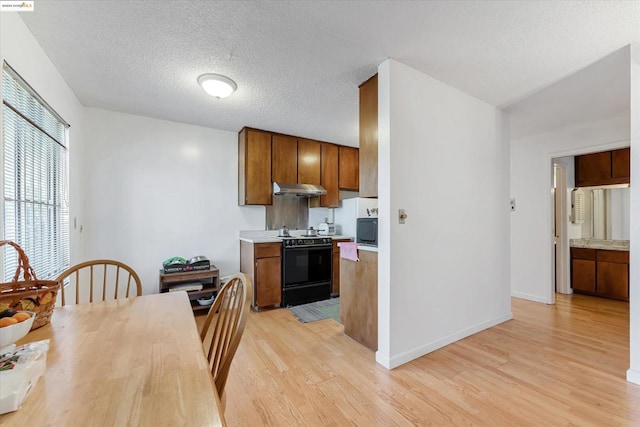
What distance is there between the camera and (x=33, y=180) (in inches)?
72.8

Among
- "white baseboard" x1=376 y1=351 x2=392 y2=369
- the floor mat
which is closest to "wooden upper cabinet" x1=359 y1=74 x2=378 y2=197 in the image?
"white baseboard" x1=376 y1=351 x2=392 y2=369

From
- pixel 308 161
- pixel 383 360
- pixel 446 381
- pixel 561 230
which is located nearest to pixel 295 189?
pixel 308 161

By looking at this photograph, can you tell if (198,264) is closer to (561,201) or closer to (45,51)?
(45,51)

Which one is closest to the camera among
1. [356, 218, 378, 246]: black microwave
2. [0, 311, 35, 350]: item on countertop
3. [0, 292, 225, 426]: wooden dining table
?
[0, 292, 225, 426]: wooden dining table

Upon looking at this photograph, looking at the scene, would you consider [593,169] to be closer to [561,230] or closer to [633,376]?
Answer: [561,230]

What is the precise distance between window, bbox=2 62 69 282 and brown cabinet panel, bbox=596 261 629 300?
600cm

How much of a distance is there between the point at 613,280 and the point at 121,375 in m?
5.32

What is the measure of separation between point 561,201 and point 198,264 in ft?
17.0

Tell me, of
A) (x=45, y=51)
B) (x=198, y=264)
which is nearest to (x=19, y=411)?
(x=45, y=51)

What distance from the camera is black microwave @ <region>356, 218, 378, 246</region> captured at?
227 centimetres

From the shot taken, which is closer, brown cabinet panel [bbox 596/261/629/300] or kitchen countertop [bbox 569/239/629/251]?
brown cabinet panel [bbox 596/261/629/300]

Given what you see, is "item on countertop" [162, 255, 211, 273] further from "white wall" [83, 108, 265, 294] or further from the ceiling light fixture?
the ceiling light fixture

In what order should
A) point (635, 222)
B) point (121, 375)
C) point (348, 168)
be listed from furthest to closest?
point (348, 168) < point (635, 222) < point (121, 375)

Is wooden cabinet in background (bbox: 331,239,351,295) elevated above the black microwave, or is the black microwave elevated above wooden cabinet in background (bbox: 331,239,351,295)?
the black microwave
